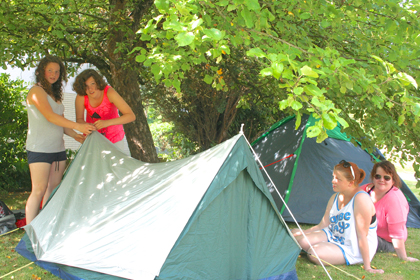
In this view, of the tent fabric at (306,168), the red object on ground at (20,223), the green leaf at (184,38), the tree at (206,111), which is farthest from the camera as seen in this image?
the tree at (206,111)

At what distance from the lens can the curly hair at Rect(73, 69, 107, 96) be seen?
3254mm

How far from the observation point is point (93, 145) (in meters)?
3.32

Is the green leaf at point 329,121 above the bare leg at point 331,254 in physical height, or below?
above

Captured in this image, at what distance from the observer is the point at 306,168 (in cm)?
471

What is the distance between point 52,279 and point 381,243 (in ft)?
9.85

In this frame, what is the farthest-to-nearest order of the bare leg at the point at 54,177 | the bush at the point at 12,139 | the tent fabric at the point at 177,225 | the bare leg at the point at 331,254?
the bush at the point at 12,139, the bare leg at the point at 54,177, the bare leg at the point at 331,254, the tent fabric at the point at 177,225

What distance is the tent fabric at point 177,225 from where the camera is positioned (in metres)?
2.41

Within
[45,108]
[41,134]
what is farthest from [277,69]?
[41,134]

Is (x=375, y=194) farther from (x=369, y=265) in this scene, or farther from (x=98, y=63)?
(x=98, y=63)

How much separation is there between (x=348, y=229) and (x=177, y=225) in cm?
157

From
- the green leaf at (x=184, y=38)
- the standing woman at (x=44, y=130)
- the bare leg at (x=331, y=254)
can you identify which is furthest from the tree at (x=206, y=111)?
the green leaf at (x=184, y=38)

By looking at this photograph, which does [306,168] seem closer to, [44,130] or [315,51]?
[315,51]

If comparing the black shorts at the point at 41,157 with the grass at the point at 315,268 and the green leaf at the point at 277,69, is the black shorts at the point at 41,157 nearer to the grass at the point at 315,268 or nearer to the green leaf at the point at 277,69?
the grass at the point at 315,268

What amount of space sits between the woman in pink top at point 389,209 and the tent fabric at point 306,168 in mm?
1003
